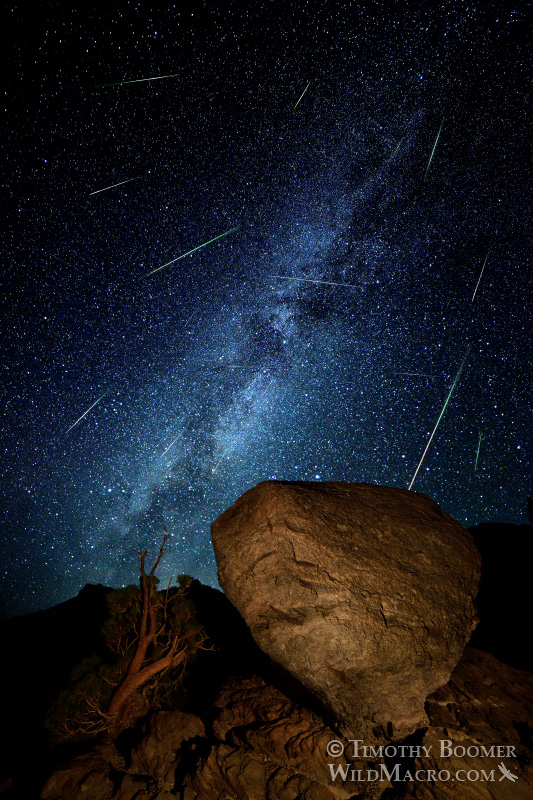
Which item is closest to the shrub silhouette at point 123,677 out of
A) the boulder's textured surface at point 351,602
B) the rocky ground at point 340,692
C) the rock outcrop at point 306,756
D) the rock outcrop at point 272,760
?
the rocky ground at point 340,692

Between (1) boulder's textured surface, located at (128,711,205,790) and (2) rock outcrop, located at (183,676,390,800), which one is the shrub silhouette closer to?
(1) boulder's textured surface, located at (128,711,205,790)

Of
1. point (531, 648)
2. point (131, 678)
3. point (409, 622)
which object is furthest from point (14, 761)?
point (531, 648)

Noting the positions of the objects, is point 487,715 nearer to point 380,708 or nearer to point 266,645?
point 380,708

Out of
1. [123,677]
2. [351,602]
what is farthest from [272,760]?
[123,677]

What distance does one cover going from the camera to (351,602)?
5.02m

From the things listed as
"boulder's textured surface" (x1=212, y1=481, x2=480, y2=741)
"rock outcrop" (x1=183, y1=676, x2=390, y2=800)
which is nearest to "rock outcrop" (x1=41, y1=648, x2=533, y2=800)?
"rock outcrop" (x1=183, y1=676, x2=390, y2=800)

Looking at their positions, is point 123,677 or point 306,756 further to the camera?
point 123,677

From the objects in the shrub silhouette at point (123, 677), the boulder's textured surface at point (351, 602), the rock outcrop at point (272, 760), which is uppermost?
the boulder's textured surface at point (351, 602)

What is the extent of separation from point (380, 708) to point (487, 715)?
79.2 inches

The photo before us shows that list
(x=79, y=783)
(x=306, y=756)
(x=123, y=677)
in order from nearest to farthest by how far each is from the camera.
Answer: (x=306, y=756), (x=79, y=783), (x=123, y=677)

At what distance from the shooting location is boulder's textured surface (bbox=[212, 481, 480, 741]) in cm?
501

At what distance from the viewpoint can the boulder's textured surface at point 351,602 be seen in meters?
5.01

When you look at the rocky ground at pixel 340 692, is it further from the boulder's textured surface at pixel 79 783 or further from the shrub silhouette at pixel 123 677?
the shrub silhouette at pixel 123 677

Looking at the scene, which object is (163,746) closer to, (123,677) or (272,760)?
(123,677)
